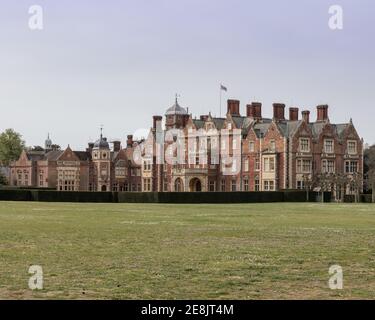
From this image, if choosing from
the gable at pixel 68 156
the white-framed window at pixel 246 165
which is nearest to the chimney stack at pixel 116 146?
the gable at pixel 68 156

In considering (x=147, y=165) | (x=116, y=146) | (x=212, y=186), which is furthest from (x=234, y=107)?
(x=116, y=146)

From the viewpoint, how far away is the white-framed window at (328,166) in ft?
268

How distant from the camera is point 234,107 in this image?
8750 cm

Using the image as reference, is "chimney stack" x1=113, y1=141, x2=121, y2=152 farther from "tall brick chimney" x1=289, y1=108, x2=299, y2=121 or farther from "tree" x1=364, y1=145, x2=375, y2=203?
"tree" x1=364, y1=145, x2=375, y2=203

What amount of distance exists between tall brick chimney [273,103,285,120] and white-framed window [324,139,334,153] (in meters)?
6.33

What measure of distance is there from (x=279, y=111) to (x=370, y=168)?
13.2 meters

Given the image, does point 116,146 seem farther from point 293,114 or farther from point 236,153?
point 293,114

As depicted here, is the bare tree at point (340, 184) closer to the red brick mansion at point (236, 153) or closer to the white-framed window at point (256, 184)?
the red brick mansion at point (236, 153)

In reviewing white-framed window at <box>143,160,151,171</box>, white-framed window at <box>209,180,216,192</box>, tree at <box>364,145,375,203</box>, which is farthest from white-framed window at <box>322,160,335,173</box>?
white-framed window at <box>143,160,151,171</box>
